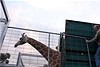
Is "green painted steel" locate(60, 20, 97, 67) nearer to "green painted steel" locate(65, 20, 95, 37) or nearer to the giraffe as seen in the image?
"green painted steel" locate(65, 20, 95, 37)

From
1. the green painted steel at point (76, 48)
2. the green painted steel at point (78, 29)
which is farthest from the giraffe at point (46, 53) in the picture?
the green painted steel at point (78, 29)

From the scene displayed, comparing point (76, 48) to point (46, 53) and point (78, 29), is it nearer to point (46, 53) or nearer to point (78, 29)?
point (78, 29)

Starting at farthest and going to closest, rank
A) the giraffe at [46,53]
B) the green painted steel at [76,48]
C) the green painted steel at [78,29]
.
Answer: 1. the green painted steel at [78,29]
2. the giraffe at [46,53]
3. the green painted steel at [76,48]

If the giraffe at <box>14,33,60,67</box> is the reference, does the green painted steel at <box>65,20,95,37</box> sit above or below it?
above

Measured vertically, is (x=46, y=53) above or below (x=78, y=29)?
below

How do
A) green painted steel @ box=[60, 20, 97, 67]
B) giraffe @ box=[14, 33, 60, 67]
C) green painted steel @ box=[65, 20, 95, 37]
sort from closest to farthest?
green painted steel @ box=[60, 20, 97, 67], giraffe @ box=[14, 33, 60, 67], green painted steel @ box=[65, 20, 95, 37]

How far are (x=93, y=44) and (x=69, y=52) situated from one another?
738mm

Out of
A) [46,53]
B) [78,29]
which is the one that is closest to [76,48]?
[78,29]

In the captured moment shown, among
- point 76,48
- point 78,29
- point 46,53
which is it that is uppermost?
point 78,29

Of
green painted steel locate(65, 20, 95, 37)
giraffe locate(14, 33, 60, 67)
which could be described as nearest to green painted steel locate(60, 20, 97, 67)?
green painted steel locate(65, 20, 95, 37)

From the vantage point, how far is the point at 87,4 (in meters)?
5.10

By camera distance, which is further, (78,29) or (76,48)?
(78,29)

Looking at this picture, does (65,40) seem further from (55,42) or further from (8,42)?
(8,42)

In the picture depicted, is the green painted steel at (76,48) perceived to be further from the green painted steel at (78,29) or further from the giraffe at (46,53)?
the giraffe at (46,53)
